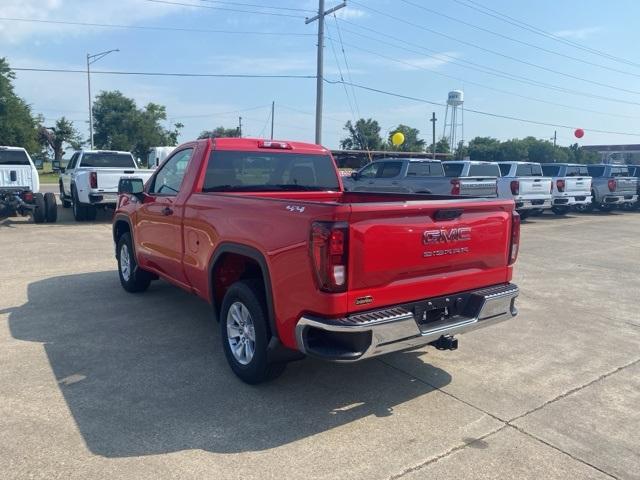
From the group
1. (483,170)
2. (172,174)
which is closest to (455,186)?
(483,170)

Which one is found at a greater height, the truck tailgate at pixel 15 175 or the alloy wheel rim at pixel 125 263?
the truck tailgate at pixel 15 175

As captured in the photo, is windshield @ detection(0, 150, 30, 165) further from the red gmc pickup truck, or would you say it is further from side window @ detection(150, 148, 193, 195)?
the red gmc pickup truck

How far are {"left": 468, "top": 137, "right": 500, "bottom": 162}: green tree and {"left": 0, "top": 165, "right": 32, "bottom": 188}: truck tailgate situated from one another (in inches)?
2423

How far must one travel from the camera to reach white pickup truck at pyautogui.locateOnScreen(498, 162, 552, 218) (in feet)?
52.6

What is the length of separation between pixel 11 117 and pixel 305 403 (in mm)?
43321

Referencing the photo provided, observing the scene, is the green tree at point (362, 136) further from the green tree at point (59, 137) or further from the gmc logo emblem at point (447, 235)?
the gmc logo emblem at point (447, 235)

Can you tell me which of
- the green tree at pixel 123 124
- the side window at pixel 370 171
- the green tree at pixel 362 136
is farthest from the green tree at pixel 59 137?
→ the side window at pixel 370 171

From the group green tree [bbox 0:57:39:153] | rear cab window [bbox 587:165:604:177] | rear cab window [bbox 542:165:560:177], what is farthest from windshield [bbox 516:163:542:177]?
green tree [bbox 0:57:39:153]

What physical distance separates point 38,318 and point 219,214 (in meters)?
2.84

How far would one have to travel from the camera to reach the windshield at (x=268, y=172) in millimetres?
5160

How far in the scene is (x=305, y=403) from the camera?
12.9 ft

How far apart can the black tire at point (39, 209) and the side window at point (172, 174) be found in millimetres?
8879

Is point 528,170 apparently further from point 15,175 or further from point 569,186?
point 15,175

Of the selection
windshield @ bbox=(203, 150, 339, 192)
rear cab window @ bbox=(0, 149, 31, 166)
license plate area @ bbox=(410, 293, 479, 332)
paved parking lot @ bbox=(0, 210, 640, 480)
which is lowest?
paved parking lot @ bbox=(0, 210, 640, 480)
